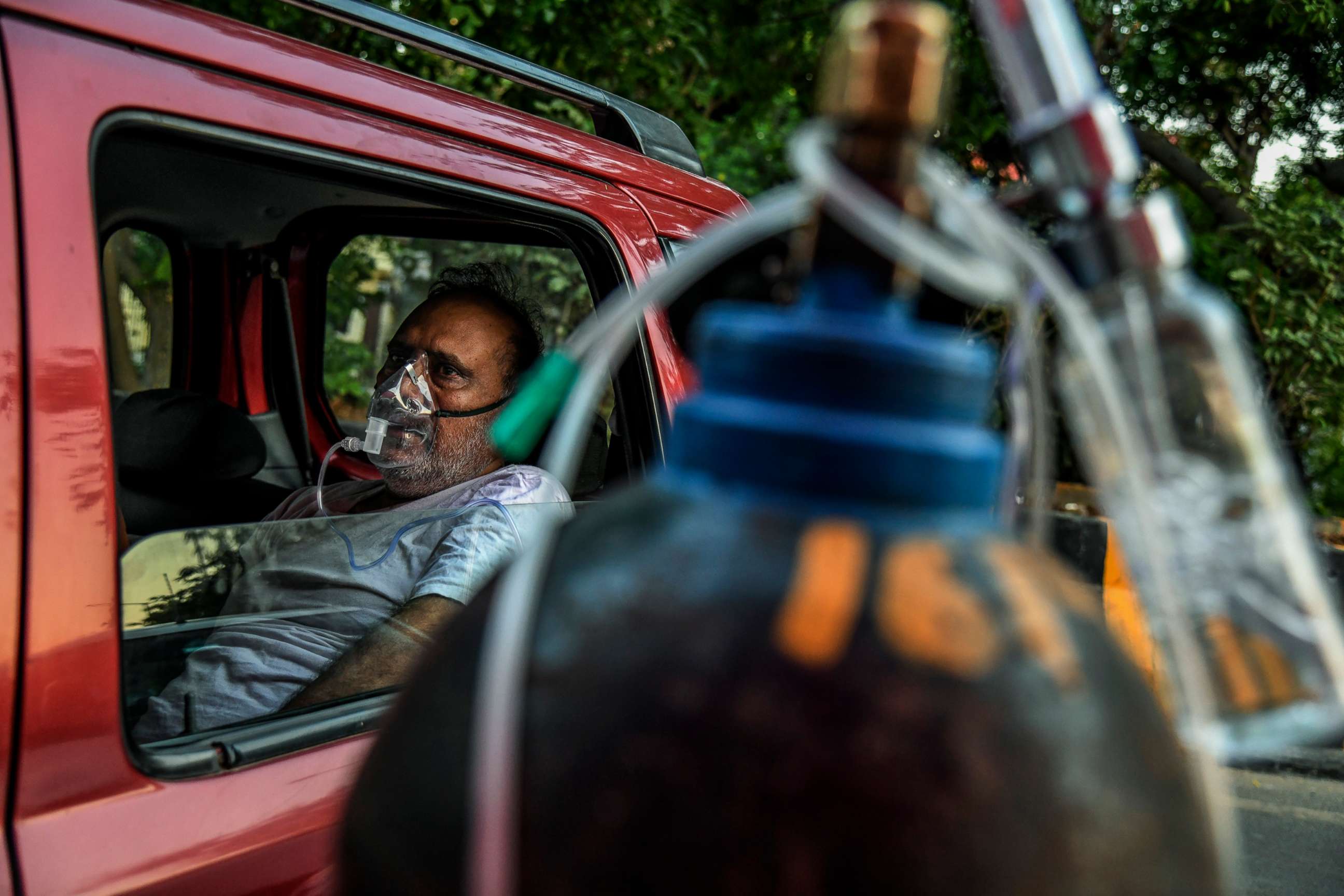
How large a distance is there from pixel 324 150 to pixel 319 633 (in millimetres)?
783

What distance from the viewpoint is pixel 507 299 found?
2.94m

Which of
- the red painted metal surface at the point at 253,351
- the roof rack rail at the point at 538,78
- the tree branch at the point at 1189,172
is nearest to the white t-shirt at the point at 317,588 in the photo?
the roof rack rail at the point at 538,78

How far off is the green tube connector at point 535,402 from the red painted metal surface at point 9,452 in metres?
0.72

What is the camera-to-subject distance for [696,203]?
2.36m

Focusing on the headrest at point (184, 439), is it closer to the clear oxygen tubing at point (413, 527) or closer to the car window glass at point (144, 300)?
the car window glass at point (144, 300)

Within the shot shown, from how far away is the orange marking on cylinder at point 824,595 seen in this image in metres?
0.47

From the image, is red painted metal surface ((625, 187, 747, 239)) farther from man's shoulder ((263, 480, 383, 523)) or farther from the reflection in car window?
man's shoulder ((263, 480, 383, 523))

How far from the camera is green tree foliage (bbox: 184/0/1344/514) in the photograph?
5.09 m

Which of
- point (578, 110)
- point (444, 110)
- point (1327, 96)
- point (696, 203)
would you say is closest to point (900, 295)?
point (444, 110)

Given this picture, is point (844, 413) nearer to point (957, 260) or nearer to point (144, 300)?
point (957, 260)

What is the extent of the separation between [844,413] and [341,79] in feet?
4.29

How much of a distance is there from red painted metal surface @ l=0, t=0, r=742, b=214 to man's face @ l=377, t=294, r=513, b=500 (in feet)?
2.39

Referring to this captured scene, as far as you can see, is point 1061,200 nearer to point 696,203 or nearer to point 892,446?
point 892,446

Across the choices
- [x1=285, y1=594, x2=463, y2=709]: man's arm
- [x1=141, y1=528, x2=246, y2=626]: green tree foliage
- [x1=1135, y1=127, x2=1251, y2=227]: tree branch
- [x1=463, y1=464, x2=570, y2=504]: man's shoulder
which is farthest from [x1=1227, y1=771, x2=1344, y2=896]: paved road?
[x1=1135, y1=127, x2=1251, y2=227]: tree branch
